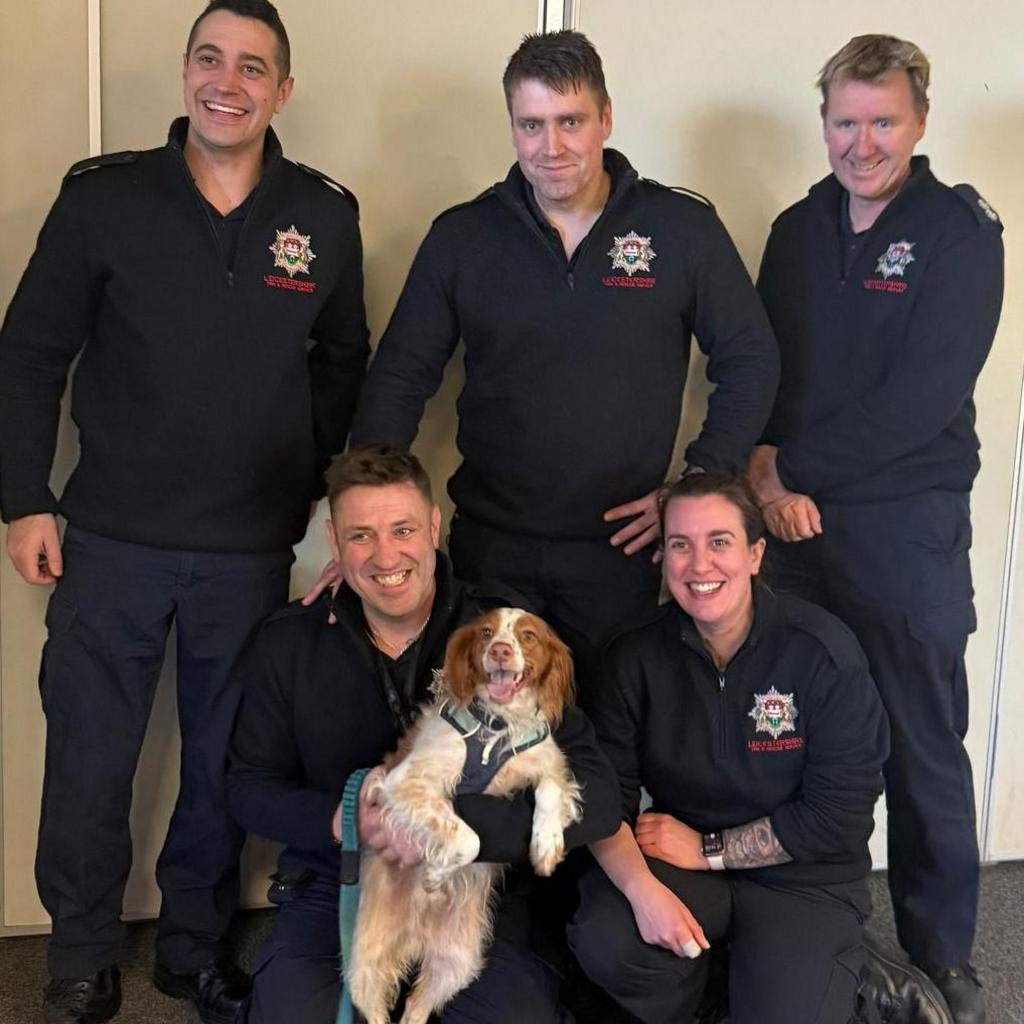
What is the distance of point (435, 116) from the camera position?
8.81ft

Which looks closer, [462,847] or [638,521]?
[462,847]

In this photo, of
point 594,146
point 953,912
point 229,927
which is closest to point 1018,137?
point 594,146

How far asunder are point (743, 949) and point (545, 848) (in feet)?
1.57

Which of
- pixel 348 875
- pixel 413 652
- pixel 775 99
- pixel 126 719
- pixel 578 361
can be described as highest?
pixel 775 99

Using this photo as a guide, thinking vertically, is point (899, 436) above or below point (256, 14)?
below

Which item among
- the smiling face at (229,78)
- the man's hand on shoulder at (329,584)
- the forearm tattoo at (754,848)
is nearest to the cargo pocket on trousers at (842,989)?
the forearm tattoo at (754,848)

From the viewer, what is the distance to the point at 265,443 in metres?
2.38

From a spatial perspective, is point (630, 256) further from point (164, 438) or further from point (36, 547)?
point (36, 547)

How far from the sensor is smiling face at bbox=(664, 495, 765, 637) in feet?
6.92

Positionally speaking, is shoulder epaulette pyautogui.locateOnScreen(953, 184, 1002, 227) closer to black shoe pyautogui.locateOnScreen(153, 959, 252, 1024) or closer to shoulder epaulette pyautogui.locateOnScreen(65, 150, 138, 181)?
shoulder epaulette pyautogui.locateOnScreen(65, 150, 138, 181)

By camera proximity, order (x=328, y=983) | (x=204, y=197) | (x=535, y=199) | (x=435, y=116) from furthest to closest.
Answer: (x=435, y=116), (x=535, y=199), (x=204, y=197), (x=328, y=983)

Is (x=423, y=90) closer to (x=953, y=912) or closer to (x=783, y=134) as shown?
(x=783, y=134)

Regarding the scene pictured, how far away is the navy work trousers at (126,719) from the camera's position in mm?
2344

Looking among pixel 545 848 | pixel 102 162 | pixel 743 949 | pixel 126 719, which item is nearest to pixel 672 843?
pixel 743 949
